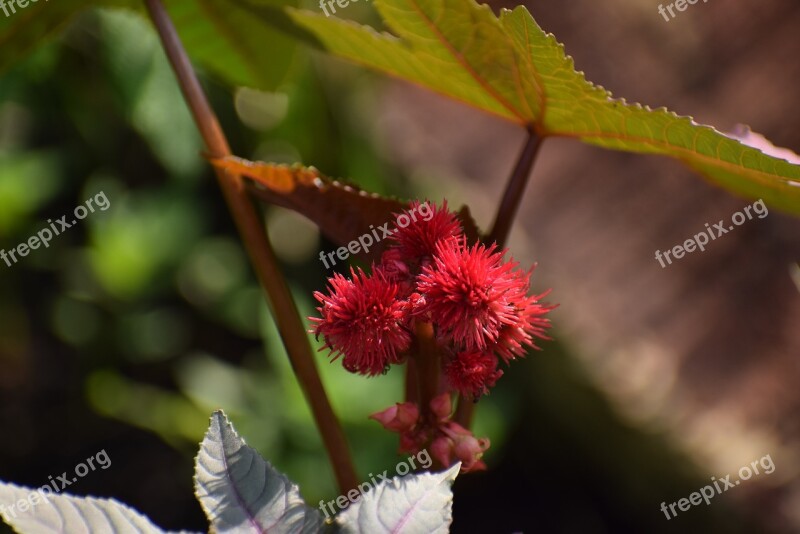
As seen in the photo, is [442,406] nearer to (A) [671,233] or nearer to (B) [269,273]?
(B) [269,273]

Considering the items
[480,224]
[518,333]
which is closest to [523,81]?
[518,333]

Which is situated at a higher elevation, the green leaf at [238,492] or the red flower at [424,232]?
the red flower at [424,232]

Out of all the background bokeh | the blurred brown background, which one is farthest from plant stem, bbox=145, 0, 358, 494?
the blurred brown background

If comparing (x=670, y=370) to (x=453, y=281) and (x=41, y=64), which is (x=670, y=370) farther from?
(x=41, y=64)

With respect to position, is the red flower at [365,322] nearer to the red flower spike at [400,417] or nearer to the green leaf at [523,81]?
the red flower spike at [400,417]

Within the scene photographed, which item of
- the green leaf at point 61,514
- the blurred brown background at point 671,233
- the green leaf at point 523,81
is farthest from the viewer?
the blurred brown background at point 671,233

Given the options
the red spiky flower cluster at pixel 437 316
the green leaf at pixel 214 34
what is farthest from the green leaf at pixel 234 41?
the red spiky flower cluster at pixel 437 316

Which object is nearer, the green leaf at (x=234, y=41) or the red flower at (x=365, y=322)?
the red flower at (x=365, y=322)
